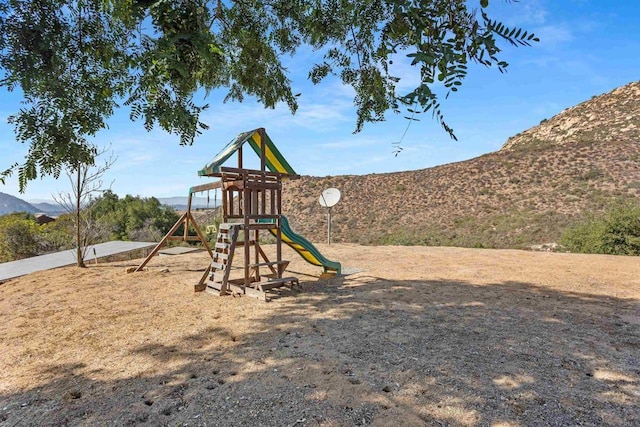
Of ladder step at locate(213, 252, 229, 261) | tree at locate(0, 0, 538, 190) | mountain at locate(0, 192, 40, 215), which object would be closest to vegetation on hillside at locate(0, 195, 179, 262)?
mountain at locate(0, 192, 40, 215)

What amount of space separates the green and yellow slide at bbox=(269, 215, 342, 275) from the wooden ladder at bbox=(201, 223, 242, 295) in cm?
91

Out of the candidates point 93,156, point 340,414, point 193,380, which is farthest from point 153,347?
point 340,414

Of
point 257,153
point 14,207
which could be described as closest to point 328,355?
point 257,153

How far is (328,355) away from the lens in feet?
12.3

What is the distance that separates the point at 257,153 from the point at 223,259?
6.92ft

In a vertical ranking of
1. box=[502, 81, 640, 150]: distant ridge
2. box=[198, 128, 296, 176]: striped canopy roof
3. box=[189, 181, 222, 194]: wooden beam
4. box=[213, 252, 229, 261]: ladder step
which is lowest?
box=[213, 252, 229, 261]: ladder step

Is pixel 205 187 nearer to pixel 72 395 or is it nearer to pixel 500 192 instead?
pixel 72 395

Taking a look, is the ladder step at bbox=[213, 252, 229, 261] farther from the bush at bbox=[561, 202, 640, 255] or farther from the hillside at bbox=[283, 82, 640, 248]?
the hillside at bbox=[283, 82, 640, 248]

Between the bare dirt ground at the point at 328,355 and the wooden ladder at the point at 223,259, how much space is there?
283 millimetres

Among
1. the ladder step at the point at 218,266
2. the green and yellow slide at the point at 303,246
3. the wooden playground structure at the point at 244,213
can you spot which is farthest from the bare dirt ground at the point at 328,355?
the green and yellow slide at the point at 303,246

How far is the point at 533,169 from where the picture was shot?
28.3 meters

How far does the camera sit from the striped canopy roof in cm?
658

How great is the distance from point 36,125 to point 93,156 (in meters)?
0.49

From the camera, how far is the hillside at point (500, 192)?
72.5 ft
